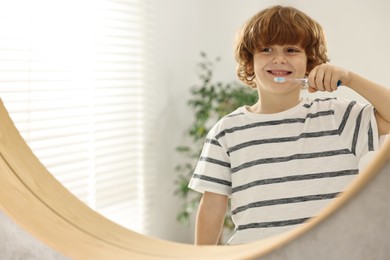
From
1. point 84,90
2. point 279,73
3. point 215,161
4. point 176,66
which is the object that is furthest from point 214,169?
point 176,66

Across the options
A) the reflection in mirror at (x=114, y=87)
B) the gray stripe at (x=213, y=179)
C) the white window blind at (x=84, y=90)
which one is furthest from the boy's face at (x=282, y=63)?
the white window blind at (x=84, y=90)

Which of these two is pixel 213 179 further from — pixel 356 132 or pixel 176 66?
pixel 176 66

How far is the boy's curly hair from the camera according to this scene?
52cm

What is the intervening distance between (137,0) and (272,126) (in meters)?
1.30

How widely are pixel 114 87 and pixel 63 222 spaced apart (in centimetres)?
125

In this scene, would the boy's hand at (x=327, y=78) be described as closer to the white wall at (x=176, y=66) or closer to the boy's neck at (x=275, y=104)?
the boy's neck at (x=275, y=104)

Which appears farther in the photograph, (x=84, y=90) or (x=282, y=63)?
(x=84, y=90)

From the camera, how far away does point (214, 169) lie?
1.75 feet

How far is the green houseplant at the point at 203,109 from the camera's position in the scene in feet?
5.36

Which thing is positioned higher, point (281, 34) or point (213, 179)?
point (281, 34)

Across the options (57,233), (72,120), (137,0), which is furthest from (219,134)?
(137,0)

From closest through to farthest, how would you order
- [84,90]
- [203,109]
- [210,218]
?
[210,218] → [84,90] → [203,109]

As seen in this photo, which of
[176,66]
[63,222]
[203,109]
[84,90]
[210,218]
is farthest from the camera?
[176,66]

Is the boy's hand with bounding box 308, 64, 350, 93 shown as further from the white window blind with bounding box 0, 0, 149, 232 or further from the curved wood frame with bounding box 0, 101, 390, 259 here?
the white window blind with bounding box 0, 0, 149, 232
